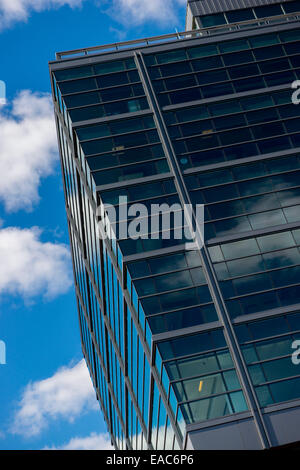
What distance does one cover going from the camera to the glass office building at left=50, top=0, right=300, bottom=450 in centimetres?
3083

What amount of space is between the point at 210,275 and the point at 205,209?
4.91m

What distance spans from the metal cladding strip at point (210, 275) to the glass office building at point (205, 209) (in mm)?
80

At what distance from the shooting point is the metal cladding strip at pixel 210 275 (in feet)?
98.1

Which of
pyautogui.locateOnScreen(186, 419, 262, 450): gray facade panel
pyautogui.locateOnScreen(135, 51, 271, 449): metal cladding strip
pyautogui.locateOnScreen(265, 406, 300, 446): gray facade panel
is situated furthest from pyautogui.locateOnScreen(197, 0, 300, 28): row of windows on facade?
pyautogui.locateOnScreen(186, 419, 262, 450): gray facade panel

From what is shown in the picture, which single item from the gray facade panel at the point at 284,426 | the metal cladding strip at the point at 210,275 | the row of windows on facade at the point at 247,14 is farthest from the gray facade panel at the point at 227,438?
the row of windows on facade at the point at 247,14

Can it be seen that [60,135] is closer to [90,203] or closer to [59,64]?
[59,64]

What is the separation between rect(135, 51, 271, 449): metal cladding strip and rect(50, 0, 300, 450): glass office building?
0.08 meters

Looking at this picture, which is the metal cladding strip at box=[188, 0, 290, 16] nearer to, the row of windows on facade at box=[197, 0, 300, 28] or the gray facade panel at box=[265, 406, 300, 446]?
the row of windows on facade at box=[197, 0, 300, 28]

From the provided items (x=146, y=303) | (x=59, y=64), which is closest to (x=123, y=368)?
(x=146, y=303)

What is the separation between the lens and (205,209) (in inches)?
1443

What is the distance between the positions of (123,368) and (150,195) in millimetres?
15844

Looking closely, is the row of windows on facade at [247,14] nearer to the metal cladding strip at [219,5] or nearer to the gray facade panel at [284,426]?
the metal cladding strip at [219,5]

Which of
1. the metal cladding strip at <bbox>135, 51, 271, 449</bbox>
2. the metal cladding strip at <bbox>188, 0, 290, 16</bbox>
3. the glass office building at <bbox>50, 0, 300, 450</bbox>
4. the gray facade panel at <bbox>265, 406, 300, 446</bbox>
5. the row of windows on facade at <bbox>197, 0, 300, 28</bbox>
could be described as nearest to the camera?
the gray facade panel at <bbox>265, 406, 300, 446</bbox>

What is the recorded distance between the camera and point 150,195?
3731 centimetres
